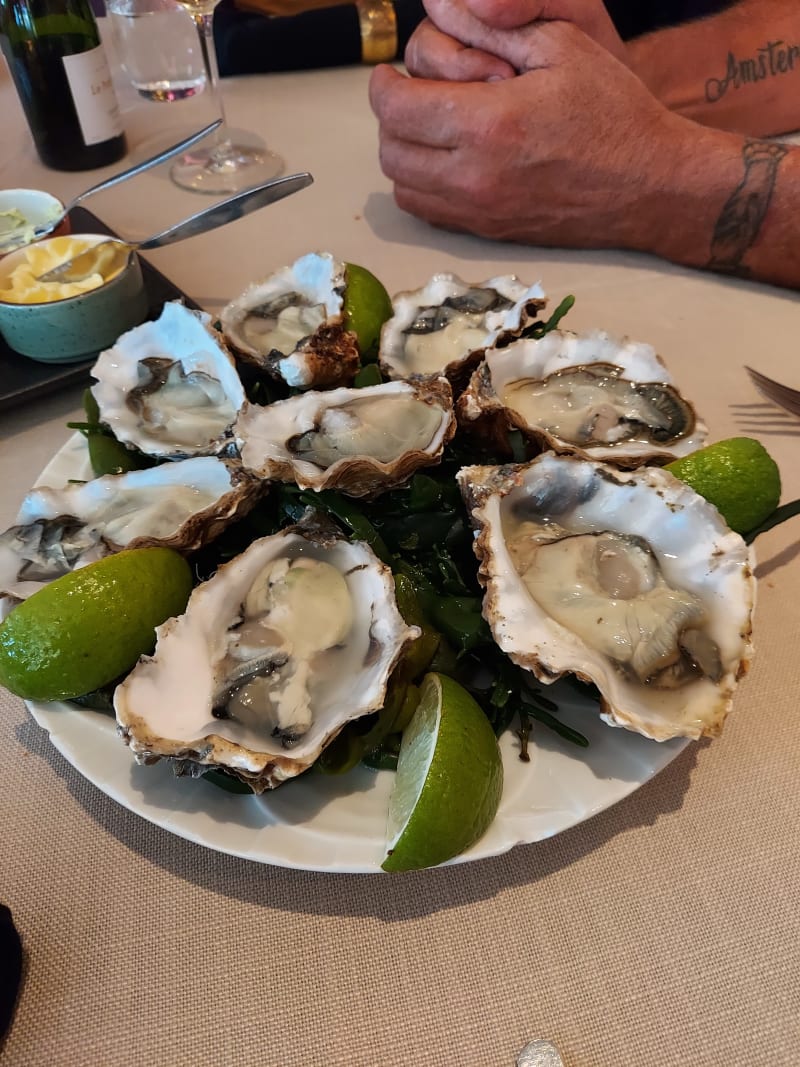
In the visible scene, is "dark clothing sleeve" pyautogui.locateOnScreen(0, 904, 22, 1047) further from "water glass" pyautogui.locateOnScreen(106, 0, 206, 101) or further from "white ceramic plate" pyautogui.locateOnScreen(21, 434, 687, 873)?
"water glass" pyautogui.locateOnScreen(106, 0, 206, 101)

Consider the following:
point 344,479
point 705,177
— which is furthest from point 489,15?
point 344,479

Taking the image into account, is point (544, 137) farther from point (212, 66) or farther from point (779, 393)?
point (212, 66)

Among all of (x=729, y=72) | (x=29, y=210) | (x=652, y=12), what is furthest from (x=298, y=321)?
(x=652, y=12)

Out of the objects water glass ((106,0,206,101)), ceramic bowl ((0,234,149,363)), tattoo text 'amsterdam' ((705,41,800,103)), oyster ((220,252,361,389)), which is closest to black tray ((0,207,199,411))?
ceramic bowl ((0,234,149,363))

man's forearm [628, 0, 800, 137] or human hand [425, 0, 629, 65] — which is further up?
human hand [425, 0, 629, 65]

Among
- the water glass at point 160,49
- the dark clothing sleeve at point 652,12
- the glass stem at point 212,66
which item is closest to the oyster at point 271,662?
the glass stem at point 212,66

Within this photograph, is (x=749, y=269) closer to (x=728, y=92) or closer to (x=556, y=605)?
(x=728, y=92)
